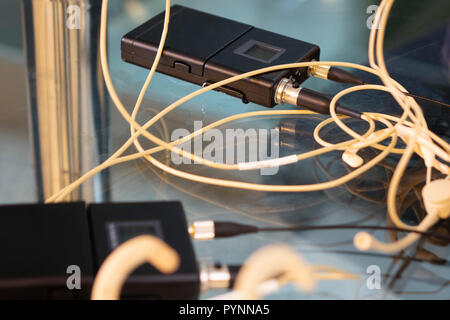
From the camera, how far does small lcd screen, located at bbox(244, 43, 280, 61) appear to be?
85 centimetres

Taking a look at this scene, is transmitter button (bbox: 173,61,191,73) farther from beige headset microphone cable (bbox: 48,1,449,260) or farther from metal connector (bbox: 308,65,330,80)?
metal connector (bbox: 308,65,330,80)

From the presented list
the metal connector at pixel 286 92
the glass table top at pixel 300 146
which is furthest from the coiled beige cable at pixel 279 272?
the metal connector at pixel 286 92

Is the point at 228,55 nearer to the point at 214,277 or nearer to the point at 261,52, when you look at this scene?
the point at 261,52

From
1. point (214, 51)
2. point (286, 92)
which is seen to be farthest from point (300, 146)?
point (214, 51)

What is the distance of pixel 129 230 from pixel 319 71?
0.39 meters

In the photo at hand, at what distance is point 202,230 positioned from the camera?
633 mm

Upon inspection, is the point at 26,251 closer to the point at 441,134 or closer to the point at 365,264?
the point at 365,264

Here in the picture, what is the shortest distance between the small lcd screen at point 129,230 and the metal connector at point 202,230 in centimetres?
4

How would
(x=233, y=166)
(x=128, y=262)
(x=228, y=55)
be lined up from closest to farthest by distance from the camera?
(x=128, y=262), (x=233, y=166), (x=228, y=55)

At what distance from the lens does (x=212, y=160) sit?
75 centimetres

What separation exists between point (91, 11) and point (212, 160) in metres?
0.37

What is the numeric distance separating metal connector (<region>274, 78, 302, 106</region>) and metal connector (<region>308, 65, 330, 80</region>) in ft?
0.23

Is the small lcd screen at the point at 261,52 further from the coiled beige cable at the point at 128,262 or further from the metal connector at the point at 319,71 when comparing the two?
the coiled beige cable at the point at 128,262
